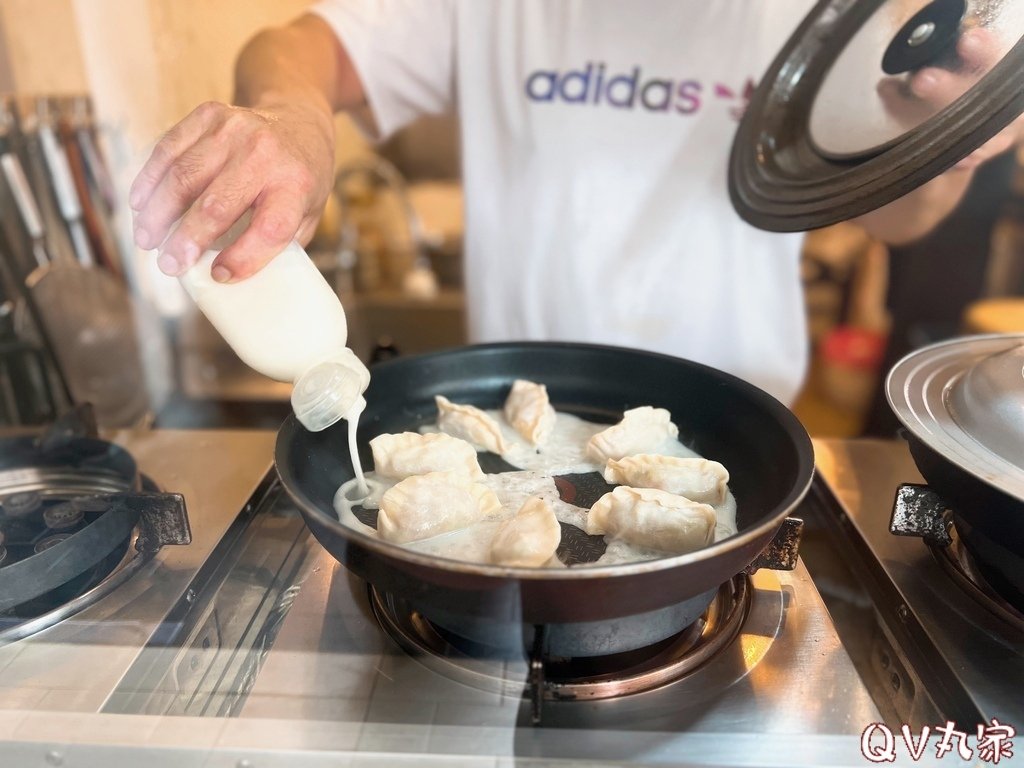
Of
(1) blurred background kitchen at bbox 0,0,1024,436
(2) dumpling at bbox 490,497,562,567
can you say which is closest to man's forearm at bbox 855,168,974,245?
(1) blurred background kitchen at bbox 0,0,1024,436

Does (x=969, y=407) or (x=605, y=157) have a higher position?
(x=605, y=157)

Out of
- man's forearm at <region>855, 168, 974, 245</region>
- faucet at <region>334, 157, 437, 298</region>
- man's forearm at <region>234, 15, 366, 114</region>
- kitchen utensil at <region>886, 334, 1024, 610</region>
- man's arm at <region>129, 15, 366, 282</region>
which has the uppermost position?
man's forearm at <region>234, 15, 366, 114</region>

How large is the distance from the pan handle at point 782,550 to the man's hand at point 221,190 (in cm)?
62

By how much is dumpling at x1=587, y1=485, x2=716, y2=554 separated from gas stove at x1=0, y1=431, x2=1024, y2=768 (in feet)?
0.32

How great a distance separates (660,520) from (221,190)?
0.57 m

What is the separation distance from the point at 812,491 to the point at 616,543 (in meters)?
0.38

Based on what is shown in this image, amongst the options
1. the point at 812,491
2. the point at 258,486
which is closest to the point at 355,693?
the point at 258,486

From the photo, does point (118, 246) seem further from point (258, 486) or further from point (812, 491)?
point (812, 491)

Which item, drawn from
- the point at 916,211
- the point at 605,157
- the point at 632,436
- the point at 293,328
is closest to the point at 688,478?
the point at 632,436

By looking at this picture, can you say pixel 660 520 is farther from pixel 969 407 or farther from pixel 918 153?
pixel 918 153

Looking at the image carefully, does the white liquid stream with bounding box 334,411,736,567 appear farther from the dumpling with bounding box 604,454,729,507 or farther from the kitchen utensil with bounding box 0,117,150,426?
the kitchen utensil with bounding box 0,117,150,426

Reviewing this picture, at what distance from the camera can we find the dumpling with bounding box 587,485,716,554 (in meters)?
0.81

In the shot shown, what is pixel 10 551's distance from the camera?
87 centimetres

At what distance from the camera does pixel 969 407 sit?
0.84 meters
